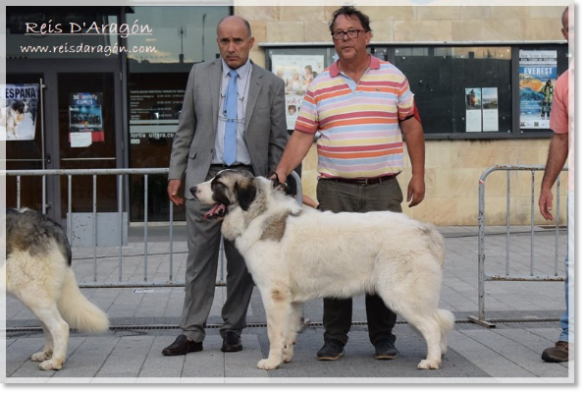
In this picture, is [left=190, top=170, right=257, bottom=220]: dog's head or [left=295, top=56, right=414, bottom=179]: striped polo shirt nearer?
[left=190, top=170, right=257, bottom=220]: dog's head

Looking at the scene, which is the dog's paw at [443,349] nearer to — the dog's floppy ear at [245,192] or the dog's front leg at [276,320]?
the dog's front leg at [276,320]

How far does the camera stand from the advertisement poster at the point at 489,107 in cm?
1473

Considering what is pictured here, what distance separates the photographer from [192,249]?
21.3 feet

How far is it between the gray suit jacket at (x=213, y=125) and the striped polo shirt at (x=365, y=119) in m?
0.41

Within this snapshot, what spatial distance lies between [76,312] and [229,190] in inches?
54.7

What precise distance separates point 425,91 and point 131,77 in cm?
491

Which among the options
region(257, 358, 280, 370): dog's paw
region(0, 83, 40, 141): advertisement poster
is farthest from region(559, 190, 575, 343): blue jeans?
region(0, 83, 40, 141): advertisement poster

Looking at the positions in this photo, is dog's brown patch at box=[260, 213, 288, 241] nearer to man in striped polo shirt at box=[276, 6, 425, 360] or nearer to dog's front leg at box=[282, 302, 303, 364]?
man in striped polo shirt at box=[276, 6, 425, 360]

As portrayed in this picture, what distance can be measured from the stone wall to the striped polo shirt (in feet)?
25.9

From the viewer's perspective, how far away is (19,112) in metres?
14.4

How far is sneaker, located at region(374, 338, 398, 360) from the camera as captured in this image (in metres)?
6.16

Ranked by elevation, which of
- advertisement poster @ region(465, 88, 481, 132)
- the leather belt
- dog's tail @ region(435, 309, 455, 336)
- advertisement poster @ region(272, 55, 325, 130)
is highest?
advertisement poster @ region(272, 55, 325, 130)

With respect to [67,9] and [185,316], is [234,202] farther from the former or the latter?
[67,9]

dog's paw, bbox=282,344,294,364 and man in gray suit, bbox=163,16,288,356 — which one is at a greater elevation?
man in gray suit, bbox=163,16,288,356
